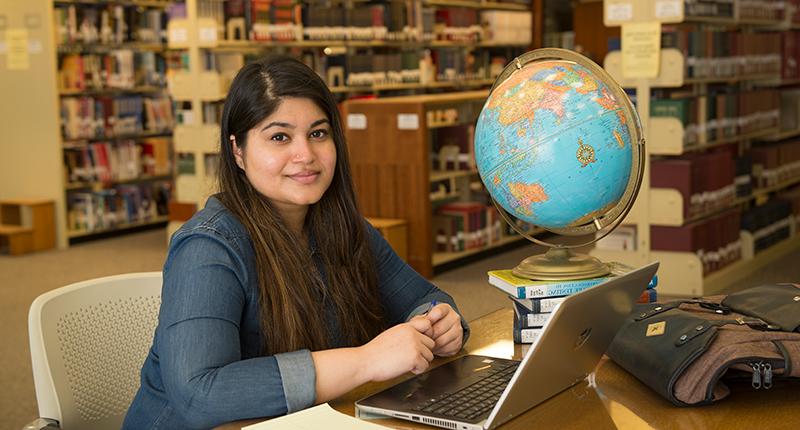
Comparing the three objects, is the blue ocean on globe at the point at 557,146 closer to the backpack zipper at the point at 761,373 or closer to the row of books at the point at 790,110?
the backpack zipper at the point at 761,373

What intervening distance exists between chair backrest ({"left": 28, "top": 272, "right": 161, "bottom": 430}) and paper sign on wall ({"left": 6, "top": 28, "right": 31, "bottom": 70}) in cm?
652

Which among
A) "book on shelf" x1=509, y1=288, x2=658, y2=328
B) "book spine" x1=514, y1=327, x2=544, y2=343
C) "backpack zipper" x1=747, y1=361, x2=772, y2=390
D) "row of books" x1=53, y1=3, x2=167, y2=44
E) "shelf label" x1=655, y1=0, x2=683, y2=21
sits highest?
"row of books" x1=53, y1=3, x2=167, y2=44

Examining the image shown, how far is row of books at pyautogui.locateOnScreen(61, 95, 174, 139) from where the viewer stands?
835 cm

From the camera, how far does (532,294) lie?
1.92 metres

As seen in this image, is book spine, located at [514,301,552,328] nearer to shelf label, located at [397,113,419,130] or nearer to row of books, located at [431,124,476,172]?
shelf label, located at [397,113,419,130]

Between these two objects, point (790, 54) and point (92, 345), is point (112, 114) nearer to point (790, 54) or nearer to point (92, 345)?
point (790, 54)

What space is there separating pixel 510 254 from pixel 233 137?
584 cm

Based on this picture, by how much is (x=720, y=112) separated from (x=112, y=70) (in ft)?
16.4

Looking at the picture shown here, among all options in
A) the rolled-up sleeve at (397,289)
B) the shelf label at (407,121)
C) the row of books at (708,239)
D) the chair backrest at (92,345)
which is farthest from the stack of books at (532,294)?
the shelf label at (407,121)

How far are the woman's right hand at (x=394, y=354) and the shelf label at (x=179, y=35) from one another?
18.9 ft

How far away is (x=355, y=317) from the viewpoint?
206 centimetres

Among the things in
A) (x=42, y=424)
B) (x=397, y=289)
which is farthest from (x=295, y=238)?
(x=42, y=424)

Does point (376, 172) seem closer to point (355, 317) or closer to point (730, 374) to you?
point (355, 317)

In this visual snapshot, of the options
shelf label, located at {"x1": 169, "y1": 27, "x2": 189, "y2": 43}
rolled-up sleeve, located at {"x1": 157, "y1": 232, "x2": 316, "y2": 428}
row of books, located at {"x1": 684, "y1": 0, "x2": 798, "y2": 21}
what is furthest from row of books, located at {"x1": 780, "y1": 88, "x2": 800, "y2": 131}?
rolled-up sleeve, located at {"x1": 157, "y1": 232, "x2": 316, "y2": 428}
